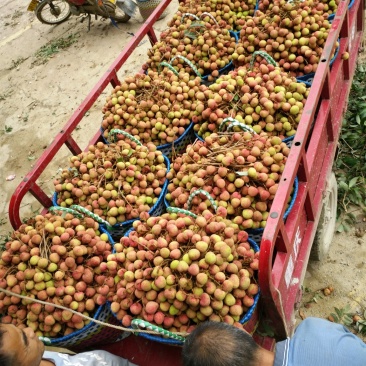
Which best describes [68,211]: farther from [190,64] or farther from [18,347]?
[190,64]

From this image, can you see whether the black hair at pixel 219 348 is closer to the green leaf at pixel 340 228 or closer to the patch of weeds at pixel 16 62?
the green leaf at pixel 340 228

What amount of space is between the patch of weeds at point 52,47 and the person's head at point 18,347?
6173 millimetres

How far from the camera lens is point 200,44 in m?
3.05

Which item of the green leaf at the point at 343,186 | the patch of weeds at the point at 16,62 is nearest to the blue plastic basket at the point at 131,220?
the green leaf at the point at 343,186

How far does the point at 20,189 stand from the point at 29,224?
24 cm

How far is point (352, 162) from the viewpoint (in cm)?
341

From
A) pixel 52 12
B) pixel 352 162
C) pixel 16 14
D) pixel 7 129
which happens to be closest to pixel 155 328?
pixel 352 162

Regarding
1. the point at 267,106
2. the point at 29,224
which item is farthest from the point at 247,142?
the point at 29,224

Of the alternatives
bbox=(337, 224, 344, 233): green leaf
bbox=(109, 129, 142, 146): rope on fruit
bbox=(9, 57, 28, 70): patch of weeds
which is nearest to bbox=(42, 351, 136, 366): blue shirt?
bbox=(109, 129, 142, 146): rope on fruit

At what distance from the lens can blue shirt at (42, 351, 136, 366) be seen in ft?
6.17

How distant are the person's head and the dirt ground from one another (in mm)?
1863

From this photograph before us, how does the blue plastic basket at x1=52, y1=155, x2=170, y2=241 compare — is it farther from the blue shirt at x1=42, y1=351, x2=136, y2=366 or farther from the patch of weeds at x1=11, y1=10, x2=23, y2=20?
the patch of weeds at x1=11, y1=10, x2=23, y2=20

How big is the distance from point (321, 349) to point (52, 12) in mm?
7731

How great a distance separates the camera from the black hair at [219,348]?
1.27 m
